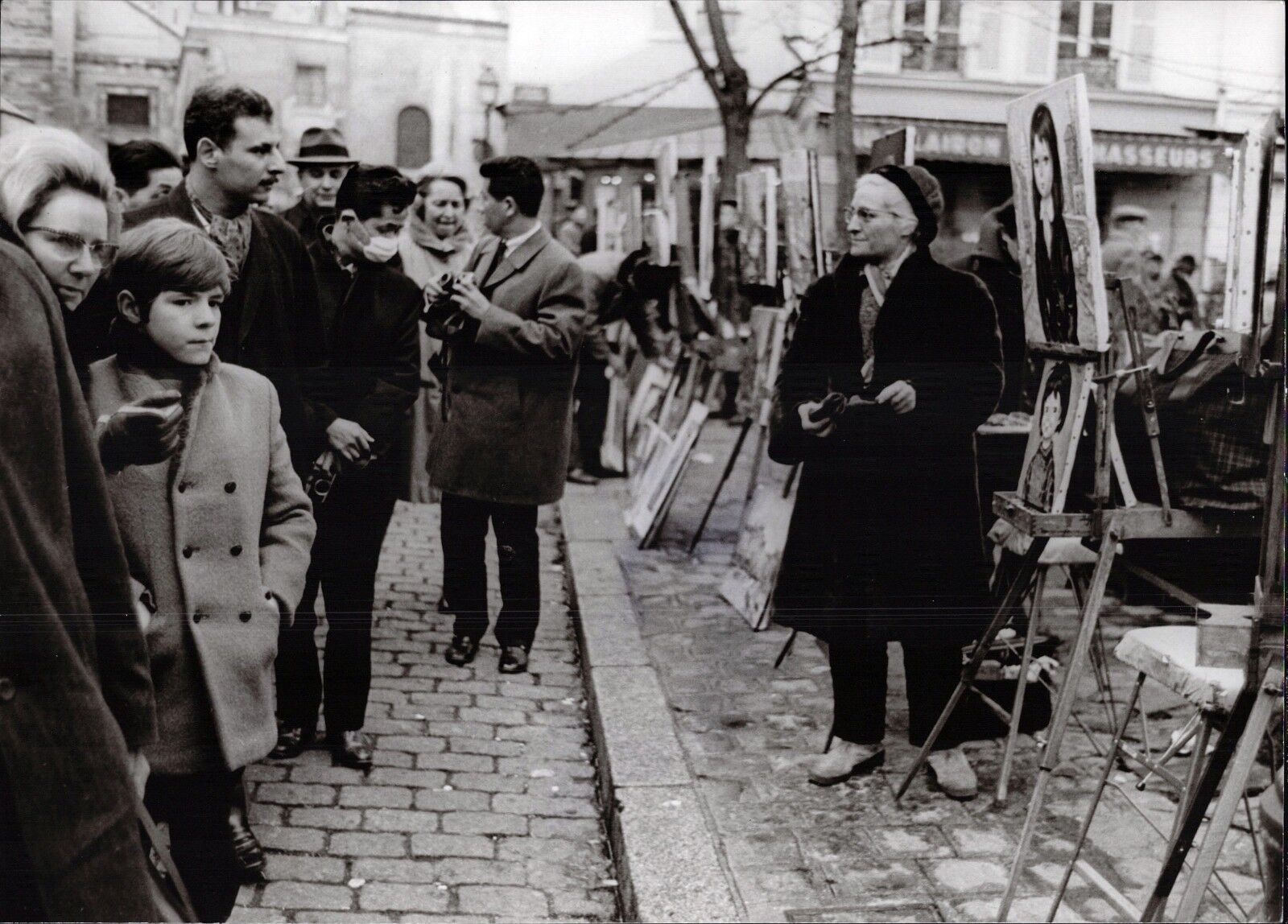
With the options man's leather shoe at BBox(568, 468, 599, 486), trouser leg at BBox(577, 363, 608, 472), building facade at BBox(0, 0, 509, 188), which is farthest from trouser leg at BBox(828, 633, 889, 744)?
man's leather shoe at BBox(568, 468, 599, 486)

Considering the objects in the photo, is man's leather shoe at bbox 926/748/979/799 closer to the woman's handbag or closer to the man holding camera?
the man holding camera

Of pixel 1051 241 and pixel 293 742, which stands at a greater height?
pixel 1051 241

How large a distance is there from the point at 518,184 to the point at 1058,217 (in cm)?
179

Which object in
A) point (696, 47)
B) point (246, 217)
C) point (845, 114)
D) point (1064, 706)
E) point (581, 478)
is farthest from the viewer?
point (581, 478)

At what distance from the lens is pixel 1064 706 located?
3.35 meters

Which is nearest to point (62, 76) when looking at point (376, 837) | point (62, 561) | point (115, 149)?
point (115, 149)

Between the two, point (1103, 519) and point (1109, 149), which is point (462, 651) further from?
point (1109, 149)

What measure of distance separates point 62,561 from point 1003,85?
2887 mm

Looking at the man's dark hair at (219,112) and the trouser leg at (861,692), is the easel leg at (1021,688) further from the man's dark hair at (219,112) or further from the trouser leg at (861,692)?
the man's dark hair at (219,112)

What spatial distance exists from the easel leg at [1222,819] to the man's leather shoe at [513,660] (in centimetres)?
241

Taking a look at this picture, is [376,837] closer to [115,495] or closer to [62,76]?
[115,495]

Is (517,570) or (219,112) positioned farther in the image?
(517,570)

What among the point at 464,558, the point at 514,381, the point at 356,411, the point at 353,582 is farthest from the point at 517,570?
the point at 356,411

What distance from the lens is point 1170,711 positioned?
4.90 meters
